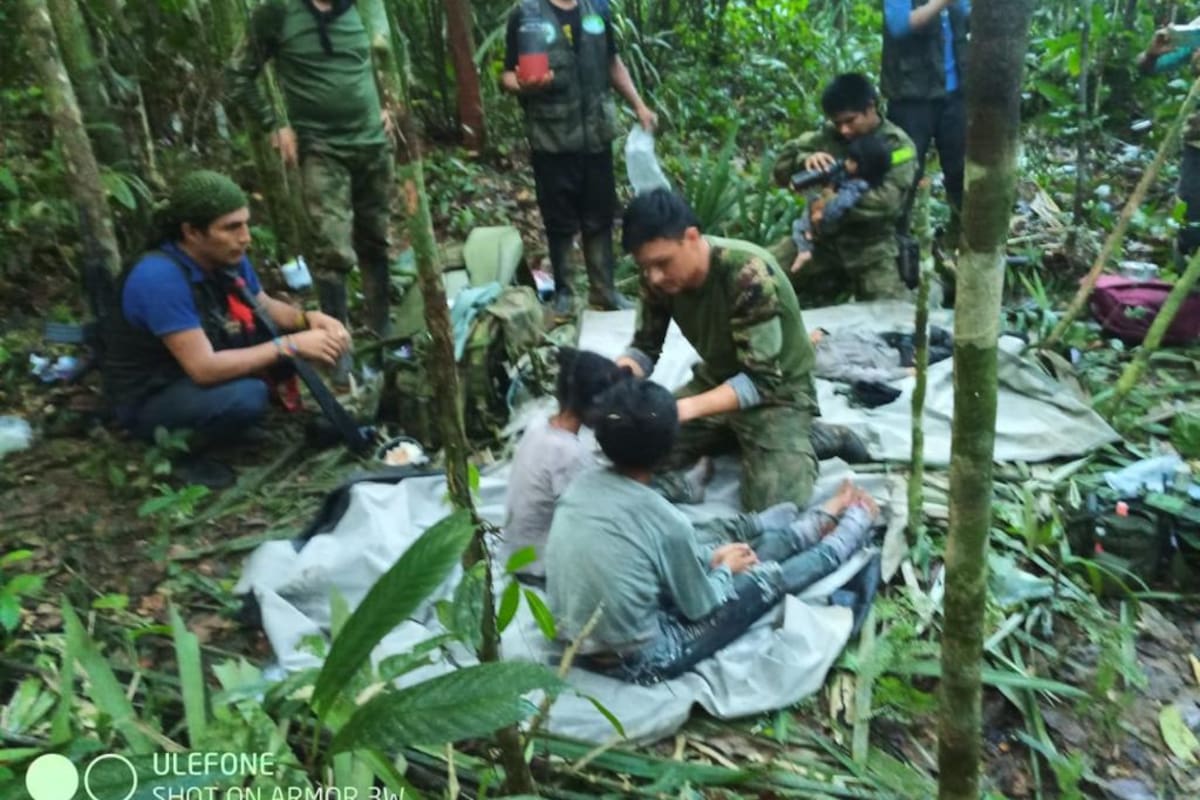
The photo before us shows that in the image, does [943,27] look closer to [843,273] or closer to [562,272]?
[843,273]

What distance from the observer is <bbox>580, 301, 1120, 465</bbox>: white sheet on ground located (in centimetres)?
392

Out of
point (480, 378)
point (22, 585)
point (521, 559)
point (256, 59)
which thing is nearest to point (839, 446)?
point (480, 378)

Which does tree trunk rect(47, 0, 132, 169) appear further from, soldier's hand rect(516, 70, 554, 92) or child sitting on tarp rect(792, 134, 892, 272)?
child sitting on tarp rect(792, 134, 892, 272)

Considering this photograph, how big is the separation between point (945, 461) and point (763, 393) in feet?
2.87

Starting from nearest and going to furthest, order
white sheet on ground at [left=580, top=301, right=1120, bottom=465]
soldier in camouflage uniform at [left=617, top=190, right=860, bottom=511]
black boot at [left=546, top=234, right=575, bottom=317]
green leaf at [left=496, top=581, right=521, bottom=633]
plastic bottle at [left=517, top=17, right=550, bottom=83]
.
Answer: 1. green leaf at [left=496, top=581, right=521, bottom=633]
2. soldier in camouflage uniform at [left=617, top=190, right=860, bottom=511]
3. white sheet on ground at [left=580, top=301, right=1120, bottom=465]
4. plastic bottle at [left=517, top=17, right=550, bottom=83]
5. black boot at [left=546, top=234, right=575, bottom=317]

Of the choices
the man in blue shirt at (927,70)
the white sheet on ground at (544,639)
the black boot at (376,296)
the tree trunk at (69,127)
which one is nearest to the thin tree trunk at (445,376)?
the white sheet on ground at (544,639)

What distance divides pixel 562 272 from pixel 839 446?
6.57ft

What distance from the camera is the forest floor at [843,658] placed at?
2506mm

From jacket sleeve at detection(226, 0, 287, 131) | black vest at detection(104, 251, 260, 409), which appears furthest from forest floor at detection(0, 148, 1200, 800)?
jacket sleeve at detection(226, 0, 287, 131)

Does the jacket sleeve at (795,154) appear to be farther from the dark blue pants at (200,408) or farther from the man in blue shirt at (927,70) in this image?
the dark blue pants at (200,408)

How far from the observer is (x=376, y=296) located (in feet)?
16.3

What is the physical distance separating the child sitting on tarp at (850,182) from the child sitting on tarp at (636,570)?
2.58 m

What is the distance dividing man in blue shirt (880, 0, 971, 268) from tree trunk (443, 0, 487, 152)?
2.79 metres

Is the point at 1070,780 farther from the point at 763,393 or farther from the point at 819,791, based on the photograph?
the point at 763,393
